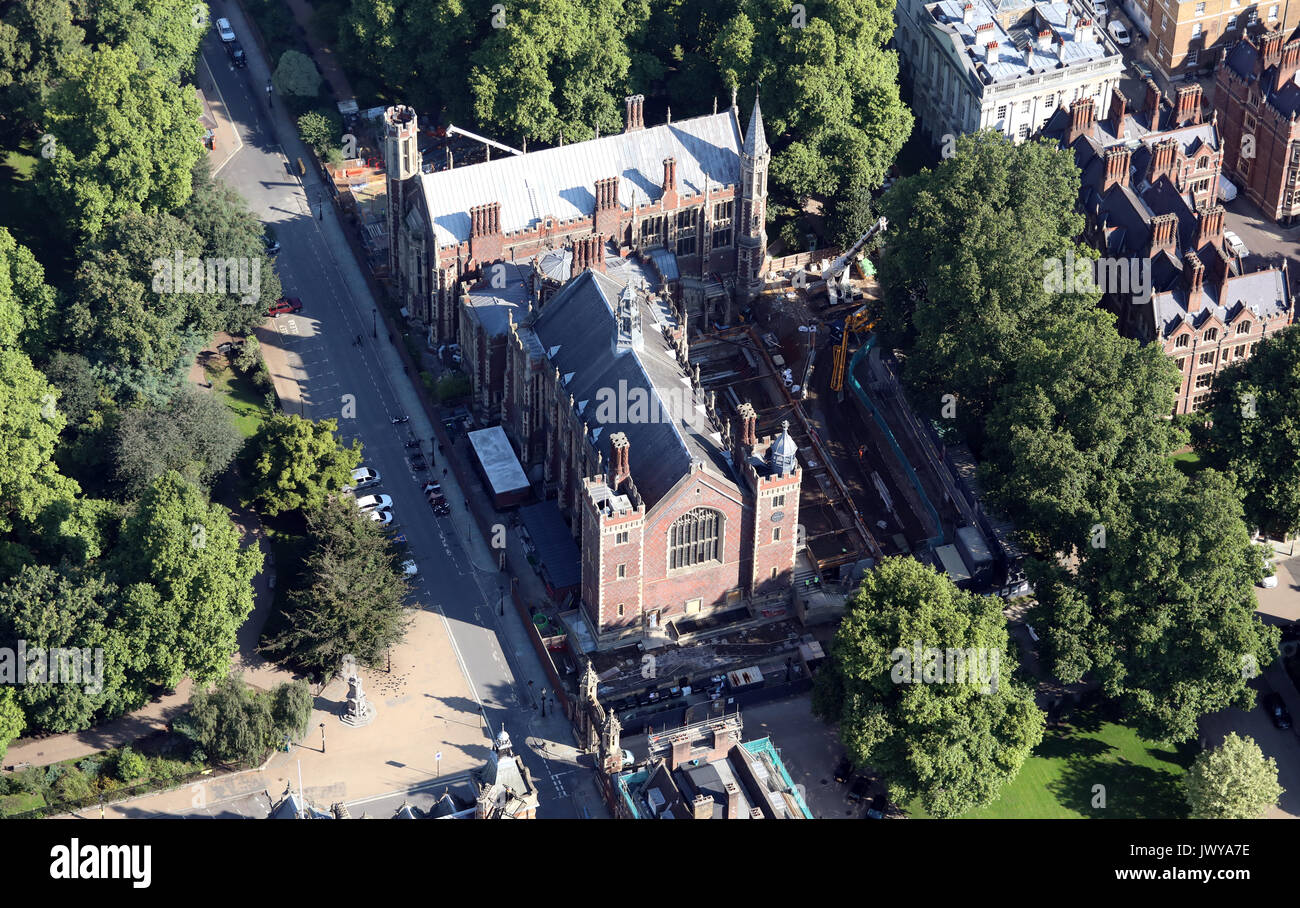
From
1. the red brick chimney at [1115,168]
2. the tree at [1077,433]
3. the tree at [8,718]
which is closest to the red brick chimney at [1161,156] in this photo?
the red brick chimney at [1115,168]

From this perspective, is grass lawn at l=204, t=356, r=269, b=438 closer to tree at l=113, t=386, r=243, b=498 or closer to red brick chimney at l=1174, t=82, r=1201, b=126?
tree at l=113, t=386, r=243, b=498

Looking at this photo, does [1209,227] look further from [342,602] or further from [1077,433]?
[342,602]

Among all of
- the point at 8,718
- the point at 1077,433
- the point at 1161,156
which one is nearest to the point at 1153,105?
the point at 1161,156

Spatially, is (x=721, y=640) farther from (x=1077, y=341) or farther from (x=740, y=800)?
(x=1077, y=341)

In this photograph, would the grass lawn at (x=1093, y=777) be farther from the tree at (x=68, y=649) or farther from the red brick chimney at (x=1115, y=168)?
the tree at (x=68, y=649)

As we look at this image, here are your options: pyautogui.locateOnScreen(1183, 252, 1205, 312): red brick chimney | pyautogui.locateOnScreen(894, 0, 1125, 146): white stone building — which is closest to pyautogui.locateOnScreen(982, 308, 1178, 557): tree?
pyautogui.locateOnScreen(1183, 252, 1205, 312): red brick chimney
